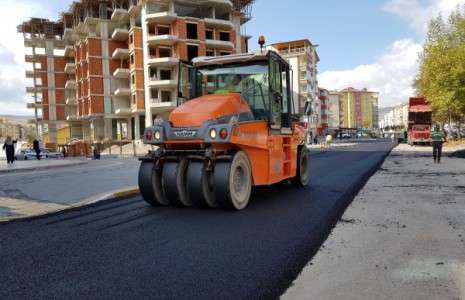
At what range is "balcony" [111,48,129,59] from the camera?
50406 mm

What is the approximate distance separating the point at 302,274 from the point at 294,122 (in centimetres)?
556

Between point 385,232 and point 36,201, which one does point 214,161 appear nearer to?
point 385,232

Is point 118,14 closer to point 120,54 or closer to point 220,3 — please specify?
point 120,54

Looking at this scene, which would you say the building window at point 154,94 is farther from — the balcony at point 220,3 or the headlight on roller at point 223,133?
the headlight on roller at point 223,133

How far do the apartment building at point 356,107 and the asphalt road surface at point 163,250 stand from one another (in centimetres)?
18453

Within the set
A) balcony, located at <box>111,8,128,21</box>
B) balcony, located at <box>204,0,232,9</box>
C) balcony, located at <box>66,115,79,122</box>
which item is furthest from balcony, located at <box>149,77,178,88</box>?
balcony, located at <box>66,115,79,122</box>

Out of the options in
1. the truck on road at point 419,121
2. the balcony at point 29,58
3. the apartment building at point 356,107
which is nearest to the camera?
the truck on road at point 419,121

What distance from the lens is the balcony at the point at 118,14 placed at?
49.7 metres

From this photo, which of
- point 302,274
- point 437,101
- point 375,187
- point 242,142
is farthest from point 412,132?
point 302,274

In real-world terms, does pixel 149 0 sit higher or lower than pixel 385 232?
higher

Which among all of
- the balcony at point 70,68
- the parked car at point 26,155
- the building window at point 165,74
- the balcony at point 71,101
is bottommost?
the parked car at point 26,155

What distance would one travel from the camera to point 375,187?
9461 millimetres

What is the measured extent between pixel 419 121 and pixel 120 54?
3718cm

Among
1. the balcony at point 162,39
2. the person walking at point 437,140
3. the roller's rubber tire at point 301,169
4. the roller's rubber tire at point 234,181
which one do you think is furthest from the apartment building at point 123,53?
the roller's rubber tire at point 234,181
